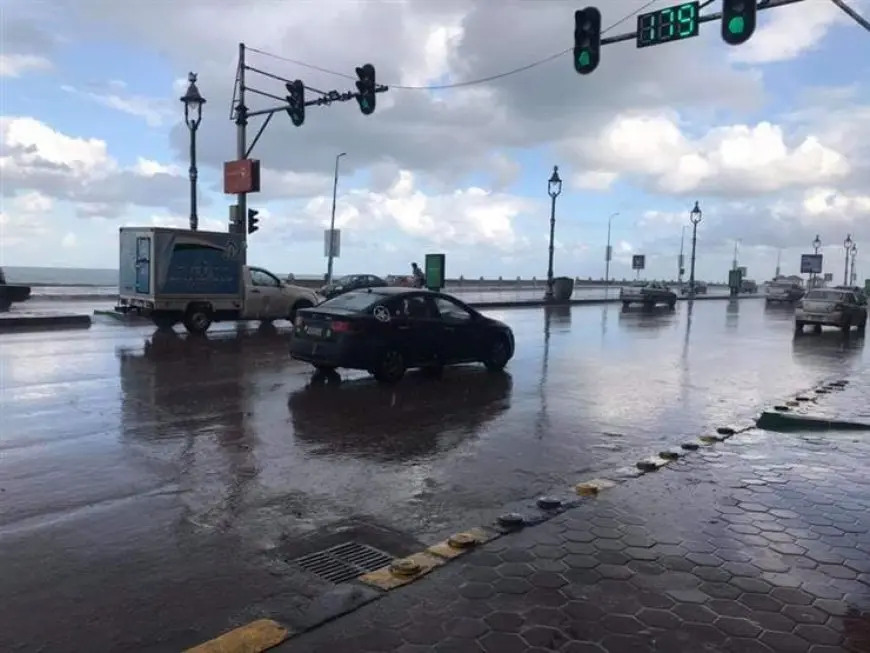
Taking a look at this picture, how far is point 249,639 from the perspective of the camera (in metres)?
3.71

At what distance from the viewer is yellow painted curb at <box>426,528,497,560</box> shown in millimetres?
4926

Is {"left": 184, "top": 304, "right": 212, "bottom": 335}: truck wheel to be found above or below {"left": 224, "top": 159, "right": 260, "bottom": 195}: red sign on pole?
below

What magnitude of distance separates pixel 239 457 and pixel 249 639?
3.60 metres

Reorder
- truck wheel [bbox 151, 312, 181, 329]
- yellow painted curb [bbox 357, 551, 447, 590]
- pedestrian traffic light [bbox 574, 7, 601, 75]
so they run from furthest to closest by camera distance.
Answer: truck wheel [bbox 151, 312, 181, 329] → pedestrian traffic light [bbox 574, 7, 601, 75] → yellow painted curb [bbox 357, 551, 447, 590]

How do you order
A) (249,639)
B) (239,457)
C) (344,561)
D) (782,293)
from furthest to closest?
(782,293)
(239,457)
(344,561)
(249,639)

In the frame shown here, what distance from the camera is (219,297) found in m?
19.5

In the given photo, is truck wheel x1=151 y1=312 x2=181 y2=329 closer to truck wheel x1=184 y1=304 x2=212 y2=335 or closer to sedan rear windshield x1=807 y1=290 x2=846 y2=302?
truck wheel x1=184 y1=304 x2=212 y2=335

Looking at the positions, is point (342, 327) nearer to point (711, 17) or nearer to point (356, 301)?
point (356, 301)

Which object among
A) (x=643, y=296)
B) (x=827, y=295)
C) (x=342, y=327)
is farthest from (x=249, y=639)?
(x=643, y=296)

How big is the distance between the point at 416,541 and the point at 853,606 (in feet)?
8.69

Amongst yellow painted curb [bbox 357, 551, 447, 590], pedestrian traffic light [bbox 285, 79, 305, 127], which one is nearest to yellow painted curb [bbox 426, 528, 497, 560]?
yellow painted curb [bbox 357, 551, 447, 590]

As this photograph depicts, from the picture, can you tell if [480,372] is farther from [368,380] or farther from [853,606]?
[853,606]

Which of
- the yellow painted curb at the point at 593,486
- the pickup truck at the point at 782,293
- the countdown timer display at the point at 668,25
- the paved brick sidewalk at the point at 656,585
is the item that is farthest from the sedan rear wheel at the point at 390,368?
the pickup truck at the point at 782,293

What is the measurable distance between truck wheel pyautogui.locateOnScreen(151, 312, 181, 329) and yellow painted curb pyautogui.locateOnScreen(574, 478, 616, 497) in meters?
14.9
